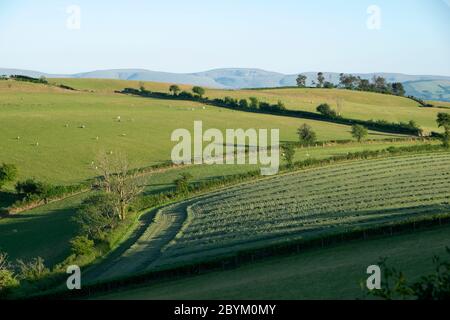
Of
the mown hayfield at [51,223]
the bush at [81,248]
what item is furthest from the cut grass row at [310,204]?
the mown hayfield at [51,223]

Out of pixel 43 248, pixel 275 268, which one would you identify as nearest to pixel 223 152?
pixel 43 248

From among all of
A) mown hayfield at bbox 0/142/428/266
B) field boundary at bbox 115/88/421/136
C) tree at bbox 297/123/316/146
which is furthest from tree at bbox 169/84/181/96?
mown hayfield at bbox 0/142/428/266

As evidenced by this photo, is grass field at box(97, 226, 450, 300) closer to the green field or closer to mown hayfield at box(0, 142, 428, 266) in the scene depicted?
mown hayfield at box(0, 142, 428, 266)

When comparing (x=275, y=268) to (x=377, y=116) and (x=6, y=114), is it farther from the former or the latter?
(x=377, y=116)

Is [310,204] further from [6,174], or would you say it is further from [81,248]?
[6,174]

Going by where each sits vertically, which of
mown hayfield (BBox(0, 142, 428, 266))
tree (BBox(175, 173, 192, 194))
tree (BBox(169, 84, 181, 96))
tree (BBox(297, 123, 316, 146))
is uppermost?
tree (BBox(169, 84, 181, 96))
